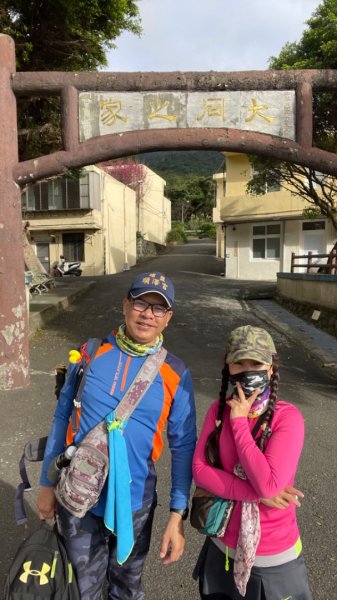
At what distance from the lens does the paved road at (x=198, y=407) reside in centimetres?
250

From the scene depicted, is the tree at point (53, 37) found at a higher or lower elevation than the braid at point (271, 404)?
higher

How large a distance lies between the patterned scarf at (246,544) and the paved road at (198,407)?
91 cm

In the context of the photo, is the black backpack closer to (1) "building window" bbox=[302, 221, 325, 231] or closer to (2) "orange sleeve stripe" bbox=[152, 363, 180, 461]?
(2) "orange sleeve stripe" bbox=[152, 363, 180, 461]

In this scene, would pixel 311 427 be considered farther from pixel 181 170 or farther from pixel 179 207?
pixel 181 170

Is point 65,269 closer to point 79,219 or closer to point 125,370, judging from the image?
point 79,219

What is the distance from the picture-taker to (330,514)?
118 inches

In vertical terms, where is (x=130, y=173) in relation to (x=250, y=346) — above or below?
above

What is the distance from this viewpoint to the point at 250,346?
1671 millimetres

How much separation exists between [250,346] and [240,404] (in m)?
0.22

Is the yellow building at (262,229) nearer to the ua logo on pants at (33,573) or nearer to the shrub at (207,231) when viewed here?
the ua logo on pants at (33,573)

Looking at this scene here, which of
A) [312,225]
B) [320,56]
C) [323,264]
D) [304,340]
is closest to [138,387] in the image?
[304,340]

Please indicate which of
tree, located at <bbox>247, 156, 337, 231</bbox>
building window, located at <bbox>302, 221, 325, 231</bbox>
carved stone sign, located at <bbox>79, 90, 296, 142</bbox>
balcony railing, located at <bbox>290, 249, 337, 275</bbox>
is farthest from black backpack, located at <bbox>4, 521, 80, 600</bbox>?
building window, located at <bbox>302, 221, 325, 231</bbox>

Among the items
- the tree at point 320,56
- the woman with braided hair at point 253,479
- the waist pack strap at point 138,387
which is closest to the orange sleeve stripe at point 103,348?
the waist pack strap at point 138,387

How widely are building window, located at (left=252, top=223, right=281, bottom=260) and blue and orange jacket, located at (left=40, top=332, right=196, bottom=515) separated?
66.8ft
